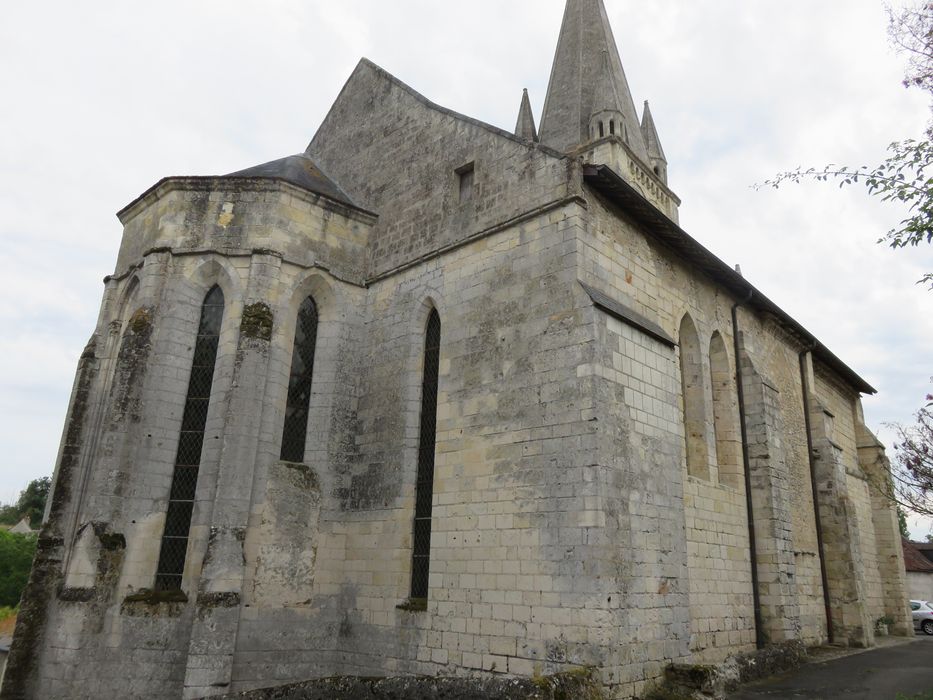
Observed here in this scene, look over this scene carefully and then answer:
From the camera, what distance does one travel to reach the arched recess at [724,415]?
40.6 feet

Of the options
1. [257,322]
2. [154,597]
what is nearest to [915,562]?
[257,322]

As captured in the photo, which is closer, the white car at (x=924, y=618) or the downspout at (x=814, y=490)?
the downspout at (x=814, y=490)

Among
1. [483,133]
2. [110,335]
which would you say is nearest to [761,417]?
[483,133]

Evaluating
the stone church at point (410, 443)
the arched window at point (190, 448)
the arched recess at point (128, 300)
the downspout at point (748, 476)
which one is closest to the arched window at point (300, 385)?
the stone church at point (410, 443)

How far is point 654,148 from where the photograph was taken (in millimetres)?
25797

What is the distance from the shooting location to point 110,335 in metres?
11.4

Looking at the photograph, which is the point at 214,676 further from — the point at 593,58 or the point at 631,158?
the point at 593,58

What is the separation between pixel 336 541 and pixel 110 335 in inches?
214

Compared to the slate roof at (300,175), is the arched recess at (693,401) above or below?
below

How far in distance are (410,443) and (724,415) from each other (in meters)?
6.47

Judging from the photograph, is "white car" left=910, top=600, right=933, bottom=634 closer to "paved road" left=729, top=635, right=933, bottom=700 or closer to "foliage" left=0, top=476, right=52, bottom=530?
"paved road" left=729, top=635, right=933, bottom=700

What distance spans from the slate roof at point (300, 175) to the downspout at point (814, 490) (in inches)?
475

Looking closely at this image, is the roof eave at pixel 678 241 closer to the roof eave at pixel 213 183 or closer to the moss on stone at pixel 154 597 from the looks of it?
the roof eave at pixel 213 183

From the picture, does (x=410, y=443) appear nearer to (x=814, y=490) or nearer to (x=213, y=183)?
(x=213, y=183)
